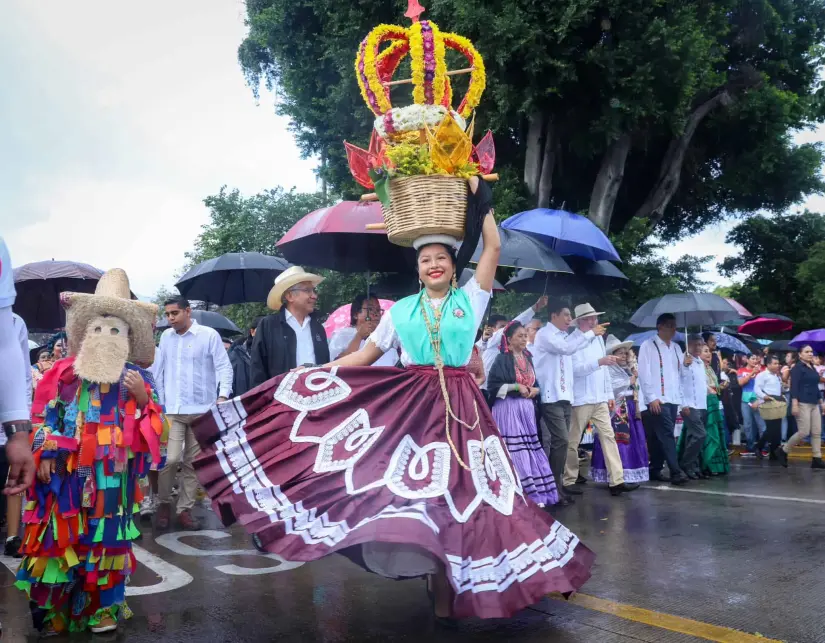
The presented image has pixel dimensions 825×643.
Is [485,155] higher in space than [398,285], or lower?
higher

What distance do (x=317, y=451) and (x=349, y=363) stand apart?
662 mm

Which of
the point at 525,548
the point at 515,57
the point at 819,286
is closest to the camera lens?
A: the point at 525,548

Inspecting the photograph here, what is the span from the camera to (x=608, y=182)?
18344 millimetres

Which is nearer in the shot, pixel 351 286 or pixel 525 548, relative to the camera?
pixel 525 548

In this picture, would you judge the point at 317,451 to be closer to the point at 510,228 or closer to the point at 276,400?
the point at 276,400

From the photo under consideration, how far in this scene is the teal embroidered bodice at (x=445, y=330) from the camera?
4.37 metres

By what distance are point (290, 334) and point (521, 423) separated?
268 centimetres

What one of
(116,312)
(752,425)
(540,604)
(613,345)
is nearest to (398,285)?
(613,345)

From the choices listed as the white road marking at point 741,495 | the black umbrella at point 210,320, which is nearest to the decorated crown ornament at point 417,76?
the white road marking at point 741,495

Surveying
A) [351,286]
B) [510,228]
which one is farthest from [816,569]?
[351,286]

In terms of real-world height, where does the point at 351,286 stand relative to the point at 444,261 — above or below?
above

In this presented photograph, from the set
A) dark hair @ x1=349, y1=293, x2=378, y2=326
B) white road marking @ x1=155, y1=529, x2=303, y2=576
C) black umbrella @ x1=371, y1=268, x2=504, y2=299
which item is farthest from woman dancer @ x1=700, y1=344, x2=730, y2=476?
white road marking @ x1=155, y1=529, x2=303, y2=576

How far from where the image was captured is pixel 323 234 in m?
6.80

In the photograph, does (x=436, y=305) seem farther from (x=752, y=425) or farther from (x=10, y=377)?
(x=752, y=425)
